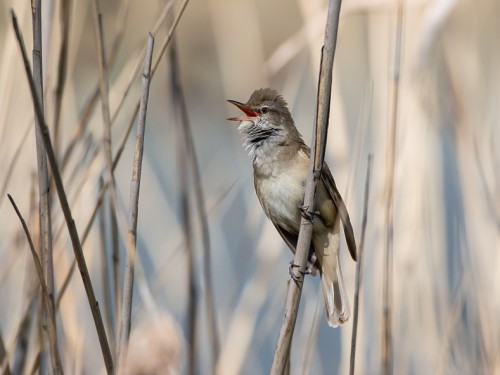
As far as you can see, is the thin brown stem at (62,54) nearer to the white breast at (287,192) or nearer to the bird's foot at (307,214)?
the bird's foot at (307,214)

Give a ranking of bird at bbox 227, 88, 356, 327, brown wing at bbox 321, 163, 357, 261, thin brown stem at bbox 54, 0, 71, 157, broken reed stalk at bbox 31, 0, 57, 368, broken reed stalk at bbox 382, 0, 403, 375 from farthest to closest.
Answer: bird at bbox 227, 88, 356, 327 → brown wing at bbox 321, 163, 357, 261 → broken reed stalk at bbox 382, 0, 403, 375 → thin brown stem at bbox 54, 0, 71, 157 → broken reed stalk at bbox 31, 0, 57, 368

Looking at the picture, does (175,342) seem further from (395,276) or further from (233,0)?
(233,0)

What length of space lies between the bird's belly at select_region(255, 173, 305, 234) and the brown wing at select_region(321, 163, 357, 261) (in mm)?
83

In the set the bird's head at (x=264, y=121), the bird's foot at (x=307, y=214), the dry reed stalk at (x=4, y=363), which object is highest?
the bird's head at (x=264, y=121)

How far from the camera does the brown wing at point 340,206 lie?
103 inches

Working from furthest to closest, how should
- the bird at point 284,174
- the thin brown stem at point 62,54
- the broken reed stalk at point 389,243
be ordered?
the bird at point 284,174 < the broken reed stalk at point 389,243 < the thin brown stem at point 62,54

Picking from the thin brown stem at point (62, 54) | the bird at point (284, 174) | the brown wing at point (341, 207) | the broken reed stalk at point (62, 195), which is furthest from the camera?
the bird at point (284, 174)

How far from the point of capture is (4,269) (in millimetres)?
2498

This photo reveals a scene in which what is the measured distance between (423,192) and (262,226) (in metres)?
0.62

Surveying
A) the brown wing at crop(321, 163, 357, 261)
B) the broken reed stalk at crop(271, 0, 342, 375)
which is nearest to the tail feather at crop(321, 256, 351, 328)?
the brown wing at crop(321, 163, 357, 261)

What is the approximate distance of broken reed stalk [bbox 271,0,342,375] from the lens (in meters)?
1.76

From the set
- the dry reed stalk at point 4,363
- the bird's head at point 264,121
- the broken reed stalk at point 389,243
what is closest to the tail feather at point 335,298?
the broken reed stalk at point 389,243

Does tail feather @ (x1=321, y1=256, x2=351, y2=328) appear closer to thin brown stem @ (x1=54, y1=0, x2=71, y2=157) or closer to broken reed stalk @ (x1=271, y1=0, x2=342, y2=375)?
broken reed stalk @ (x1=271, y1=0, x2=342, y2=375)

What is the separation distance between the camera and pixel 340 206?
9.00 ft
